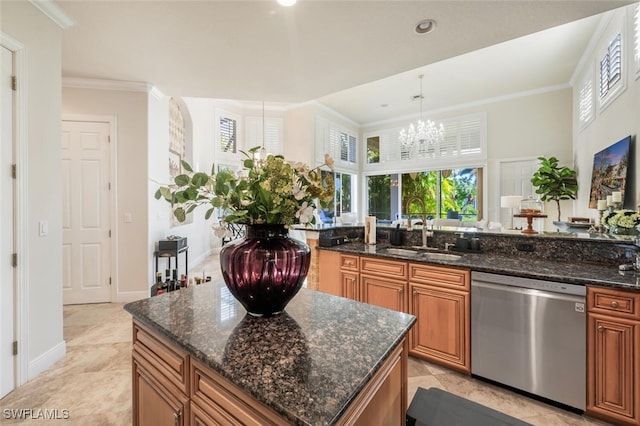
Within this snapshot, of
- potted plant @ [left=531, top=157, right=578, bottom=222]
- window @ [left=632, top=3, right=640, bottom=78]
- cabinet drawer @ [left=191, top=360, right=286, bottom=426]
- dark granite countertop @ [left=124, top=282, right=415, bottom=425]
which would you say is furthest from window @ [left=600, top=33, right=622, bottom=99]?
cabinet drawer @ [left=191, top=360, right=286, bottom=426]

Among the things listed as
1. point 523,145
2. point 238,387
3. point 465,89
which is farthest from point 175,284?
point 523,145

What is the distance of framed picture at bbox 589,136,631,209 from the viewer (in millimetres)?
3076

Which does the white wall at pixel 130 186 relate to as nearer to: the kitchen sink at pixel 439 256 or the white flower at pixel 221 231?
the white flower at pixel 221 231

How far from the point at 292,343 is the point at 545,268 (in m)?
2.01

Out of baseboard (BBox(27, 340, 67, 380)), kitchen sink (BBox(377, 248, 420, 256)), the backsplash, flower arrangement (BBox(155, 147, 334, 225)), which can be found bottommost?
baseboard (BBox(27, 340, 67, 380))

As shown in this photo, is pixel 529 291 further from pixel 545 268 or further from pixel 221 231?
pixel 221 231

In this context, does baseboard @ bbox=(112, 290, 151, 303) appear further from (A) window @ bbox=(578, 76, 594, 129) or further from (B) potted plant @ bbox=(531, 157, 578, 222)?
(A) window @ bbox=(578, 76, 594, 129)

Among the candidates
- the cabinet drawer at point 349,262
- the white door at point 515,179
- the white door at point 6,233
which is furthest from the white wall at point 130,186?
the white door at point 515,179

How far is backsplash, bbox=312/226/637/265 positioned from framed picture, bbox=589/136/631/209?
69.9 inches

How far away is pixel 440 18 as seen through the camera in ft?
7.44

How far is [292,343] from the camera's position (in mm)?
913

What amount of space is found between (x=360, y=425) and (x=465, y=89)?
21.4ft

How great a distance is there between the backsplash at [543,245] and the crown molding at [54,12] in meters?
2.91

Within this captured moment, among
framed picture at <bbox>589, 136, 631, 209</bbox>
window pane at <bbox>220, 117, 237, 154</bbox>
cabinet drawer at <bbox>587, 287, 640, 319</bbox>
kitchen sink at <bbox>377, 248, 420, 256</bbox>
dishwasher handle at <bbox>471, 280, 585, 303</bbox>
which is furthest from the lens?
window pane at <bbox>220, 117, 237, 154</bbox>
